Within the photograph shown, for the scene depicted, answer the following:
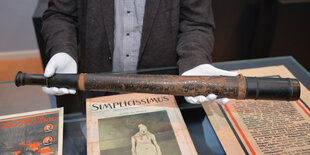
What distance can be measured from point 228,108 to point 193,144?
0.81 ft

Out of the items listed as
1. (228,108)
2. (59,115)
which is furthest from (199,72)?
(59,115)

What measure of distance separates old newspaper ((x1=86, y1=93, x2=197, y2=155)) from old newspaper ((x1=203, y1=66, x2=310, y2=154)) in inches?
5.7

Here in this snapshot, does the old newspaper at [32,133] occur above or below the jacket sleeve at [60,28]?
below

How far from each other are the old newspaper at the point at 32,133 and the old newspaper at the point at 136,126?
Result: 102 millimetres

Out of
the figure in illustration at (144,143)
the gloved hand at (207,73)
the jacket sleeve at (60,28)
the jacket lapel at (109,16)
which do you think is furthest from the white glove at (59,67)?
the gloved hand at (207,73)

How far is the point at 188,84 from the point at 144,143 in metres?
0.23

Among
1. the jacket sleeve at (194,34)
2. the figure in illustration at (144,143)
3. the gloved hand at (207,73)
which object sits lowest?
the figure in illustration at (144,143)

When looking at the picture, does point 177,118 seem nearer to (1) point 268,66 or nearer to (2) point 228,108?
(2) point 228,108

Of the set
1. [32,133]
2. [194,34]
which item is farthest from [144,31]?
[32,133]

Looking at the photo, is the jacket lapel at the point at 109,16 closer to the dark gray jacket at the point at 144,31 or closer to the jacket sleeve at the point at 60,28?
the dark gray jacket at the point at 144,31

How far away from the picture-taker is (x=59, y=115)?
2.82 feet

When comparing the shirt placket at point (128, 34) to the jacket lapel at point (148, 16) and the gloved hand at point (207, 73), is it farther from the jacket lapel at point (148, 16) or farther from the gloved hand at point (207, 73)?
the gloved hand at point (207, 73)

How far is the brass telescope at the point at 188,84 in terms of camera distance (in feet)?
2.51

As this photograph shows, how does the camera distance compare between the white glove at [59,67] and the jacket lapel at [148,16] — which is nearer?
the white glove at [59,67]
